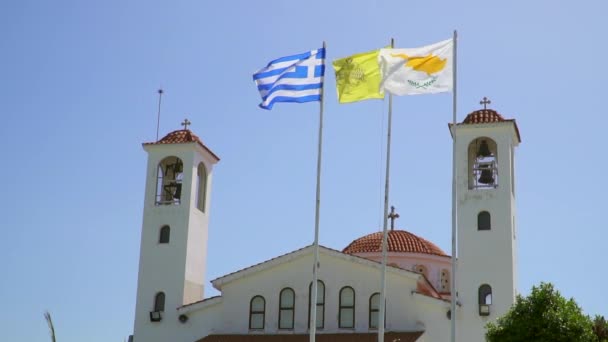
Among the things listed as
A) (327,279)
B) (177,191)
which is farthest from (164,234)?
(327,279)

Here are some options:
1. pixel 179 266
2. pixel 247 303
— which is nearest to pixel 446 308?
pixel 247 303

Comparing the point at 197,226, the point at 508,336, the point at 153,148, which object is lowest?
the point at 508,336

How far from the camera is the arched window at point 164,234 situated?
119 ft

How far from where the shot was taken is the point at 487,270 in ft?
105

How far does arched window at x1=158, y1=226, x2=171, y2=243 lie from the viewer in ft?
119

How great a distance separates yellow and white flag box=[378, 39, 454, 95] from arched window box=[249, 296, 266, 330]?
494 inches

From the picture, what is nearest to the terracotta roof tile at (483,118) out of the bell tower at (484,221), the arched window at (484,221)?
the bell tower at (484,221)

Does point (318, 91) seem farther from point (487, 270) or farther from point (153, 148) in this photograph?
point (153, 148)

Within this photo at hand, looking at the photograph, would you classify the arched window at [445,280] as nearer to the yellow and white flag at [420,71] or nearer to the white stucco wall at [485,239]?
the white stucco wall at [485,239]

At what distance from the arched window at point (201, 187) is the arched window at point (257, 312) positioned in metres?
5.53

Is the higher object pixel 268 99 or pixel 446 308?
pixel 268 99

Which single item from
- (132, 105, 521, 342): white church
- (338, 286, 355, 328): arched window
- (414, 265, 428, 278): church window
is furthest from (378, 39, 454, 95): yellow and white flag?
(414, 265, 428, 278): church window

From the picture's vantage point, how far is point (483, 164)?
34.2 meters

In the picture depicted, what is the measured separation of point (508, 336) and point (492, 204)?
7.35 metres
